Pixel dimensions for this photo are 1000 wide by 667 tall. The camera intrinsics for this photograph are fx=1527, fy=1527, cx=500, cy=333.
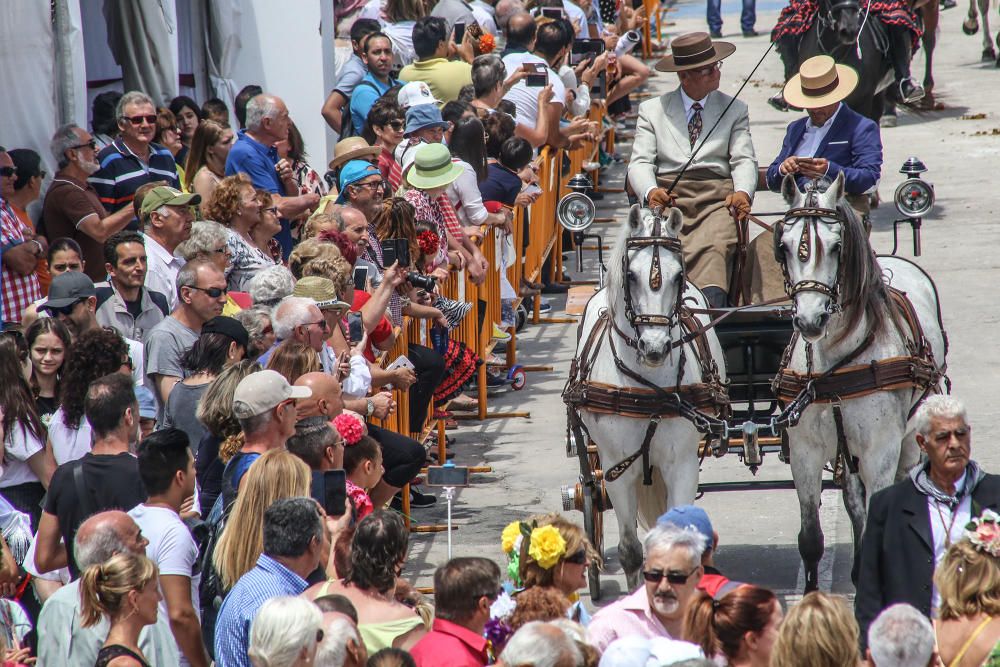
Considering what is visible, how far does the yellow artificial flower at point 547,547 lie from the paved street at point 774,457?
3262mm

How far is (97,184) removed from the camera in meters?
10.3

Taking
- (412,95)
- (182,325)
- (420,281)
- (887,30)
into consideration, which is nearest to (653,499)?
(420,281)

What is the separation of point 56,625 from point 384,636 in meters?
1.17

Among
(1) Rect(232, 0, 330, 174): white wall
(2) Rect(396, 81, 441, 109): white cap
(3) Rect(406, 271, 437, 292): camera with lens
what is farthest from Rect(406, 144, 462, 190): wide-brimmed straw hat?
(1) Rect(232, 0, 330, 174): white wall

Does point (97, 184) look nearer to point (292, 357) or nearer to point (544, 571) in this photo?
point (292, 357)

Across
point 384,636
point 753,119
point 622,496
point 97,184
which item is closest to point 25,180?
point 97,184

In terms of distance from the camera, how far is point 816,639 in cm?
469

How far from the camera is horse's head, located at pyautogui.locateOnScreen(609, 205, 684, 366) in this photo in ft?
24.8

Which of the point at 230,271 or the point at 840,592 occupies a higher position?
the point at 230,271

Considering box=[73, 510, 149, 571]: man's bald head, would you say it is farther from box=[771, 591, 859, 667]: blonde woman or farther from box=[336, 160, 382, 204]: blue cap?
box=[336, 160, 382, 204]: blue cap

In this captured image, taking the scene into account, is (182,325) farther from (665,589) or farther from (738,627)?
(738,627)

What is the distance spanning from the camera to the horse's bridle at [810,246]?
7551mm

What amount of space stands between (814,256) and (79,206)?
15.8 ft

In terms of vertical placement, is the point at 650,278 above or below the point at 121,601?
above
